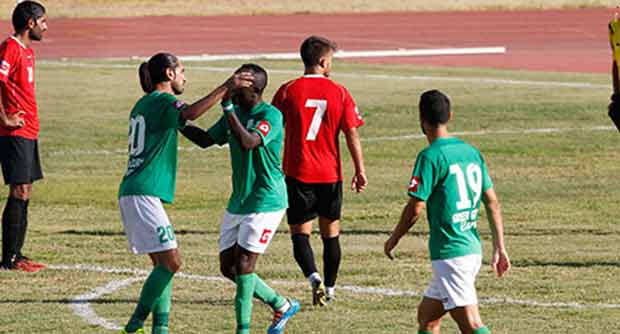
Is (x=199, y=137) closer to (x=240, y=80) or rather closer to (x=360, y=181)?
(x=240, y=80)

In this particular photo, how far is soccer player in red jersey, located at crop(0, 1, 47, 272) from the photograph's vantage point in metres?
12.5

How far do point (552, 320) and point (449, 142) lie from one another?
2.76m

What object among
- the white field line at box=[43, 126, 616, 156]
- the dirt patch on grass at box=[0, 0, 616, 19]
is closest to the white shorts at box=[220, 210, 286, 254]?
the white field line at box=[43, 126, 616, 156]

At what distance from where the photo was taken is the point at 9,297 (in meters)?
11.4

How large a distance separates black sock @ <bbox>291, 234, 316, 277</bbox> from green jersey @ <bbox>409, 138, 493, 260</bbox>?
9.74 feet

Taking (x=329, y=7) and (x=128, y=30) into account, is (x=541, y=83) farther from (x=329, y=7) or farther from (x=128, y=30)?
(x=329, y=7)

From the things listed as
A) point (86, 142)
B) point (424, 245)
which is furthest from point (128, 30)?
point (424, 245)

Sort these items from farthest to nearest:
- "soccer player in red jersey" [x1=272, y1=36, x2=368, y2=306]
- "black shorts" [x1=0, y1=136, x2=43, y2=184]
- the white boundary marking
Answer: "black shorts" [x1=0, y1=136, x2=43, y2=184] < "soccer player in red jersey" [x1=272, y1=36, x2=368, y2=306] < the white boundary marking

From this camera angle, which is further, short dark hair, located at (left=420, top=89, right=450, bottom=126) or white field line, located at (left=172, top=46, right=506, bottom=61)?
white field line, located at (left=172, top=46, right=506, bottom=61)

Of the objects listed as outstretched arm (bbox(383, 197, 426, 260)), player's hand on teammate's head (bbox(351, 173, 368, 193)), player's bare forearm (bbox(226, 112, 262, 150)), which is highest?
player's bare forearm (bbox(226, 112, 262, 150))

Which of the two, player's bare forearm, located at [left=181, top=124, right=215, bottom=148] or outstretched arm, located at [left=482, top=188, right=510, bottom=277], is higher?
player's bare forearm, located at [left=181, top=124, right=215, bottom=148]

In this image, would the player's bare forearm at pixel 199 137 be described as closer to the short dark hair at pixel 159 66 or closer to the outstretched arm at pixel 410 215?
the short dark hair at pixel 159 66

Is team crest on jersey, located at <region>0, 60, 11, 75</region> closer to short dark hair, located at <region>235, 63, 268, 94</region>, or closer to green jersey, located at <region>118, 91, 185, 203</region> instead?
green jersey, located at <region>118, 91, 185, 203</region>

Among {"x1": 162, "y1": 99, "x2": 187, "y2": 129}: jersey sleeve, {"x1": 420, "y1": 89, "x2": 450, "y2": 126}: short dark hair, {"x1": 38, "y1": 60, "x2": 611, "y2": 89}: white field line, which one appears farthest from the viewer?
{"x1": 38, "y1": 60, "x2": 611, "y2": 89}: white field line
